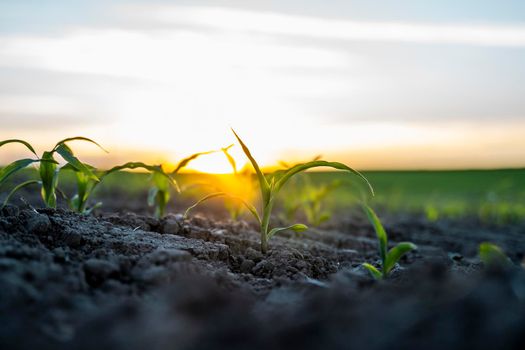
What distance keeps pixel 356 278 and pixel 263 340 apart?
0.89 metres

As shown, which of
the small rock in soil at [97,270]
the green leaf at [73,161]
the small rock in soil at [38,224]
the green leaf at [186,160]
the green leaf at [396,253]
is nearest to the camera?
the small rock in soil at [97,270]

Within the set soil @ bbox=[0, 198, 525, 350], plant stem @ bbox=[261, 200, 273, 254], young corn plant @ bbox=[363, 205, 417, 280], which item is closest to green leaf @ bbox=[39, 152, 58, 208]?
soil @ bbox=[0, 198, 525, 350]

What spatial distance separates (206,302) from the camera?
4.82 ft

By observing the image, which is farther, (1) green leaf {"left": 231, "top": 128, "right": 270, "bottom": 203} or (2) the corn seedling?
(2) the corn seedling

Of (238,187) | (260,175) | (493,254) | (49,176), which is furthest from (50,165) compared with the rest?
(493,254)

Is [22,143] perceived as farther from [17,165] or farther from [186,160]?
[186,160]

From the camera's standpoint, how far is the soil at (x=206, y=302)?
130cm

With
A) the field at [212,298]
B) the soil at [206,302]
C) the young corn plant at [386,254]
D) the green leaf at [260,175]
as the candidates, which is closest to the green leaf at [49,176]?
the field at [212,298]

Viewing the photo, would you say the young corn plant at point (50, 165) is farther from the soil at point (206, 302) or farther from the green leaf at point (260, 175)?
the green leaf at point (260, 175)

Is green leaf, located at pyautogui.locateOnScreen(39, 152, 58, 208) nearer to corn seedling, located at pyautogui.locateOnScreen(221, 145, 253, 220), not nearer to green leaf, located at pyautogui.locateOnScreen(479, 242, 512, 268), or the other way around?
corn seedling, located at pyautogui.locateOnScreen(221, 145, 253, 220)

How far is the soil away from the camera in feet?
4.26

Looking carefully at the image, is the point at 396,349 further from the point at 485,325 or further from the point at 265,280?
the point at 265,280

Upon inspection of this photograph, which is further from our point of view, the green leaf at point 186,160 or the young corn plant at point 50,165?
the green leaf at point 186,160

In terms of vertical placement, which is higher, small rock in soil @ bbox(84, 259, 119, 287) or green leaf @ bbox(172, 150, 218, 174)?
green leaf @ bbox(172, 150, 218, 174)
